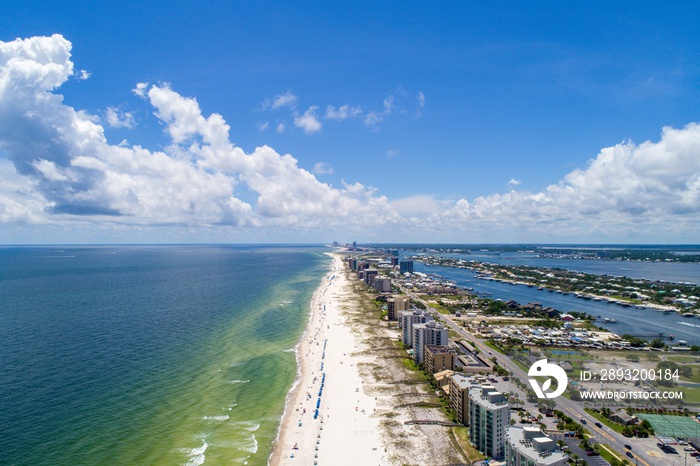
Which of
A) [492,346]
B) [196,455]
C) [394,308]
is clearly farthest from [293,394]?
[394,308]

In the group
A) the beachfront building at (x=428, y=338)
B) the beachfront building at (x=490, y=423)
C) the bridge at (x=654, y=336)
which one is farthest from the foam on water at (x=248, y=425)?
the bridge at (x=654, y=336)

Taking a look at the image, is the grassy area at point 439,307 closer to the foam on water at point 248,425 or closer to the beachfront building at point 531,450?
the foam on water at point 248,425

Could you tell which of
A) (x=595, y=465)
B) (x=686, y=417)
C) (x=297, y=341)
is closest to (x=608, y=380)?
(x=686, y=417)

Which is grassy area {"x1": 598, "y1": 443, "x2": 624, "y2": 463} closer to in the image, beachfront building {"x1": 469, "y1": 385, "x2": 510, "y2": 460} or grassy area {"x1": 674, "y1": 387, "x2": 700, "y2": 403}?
beachfront building {"x1": 469, "y1": 385, "x2": 510, "y2": 460}

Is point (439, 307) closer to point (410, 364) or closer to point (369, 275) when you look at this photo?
point (369, 275)

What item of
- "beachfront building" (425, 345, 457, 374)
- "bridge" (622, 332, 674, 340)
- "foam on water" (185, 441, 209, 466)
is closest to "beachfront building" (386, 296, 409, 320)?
"beachfront building" (425, 345, 457, 374)

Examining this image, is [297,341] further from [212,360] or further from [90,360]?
[90,360]
